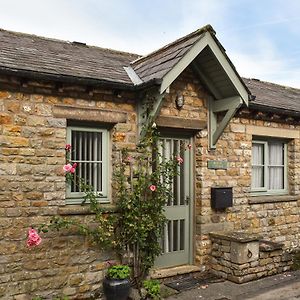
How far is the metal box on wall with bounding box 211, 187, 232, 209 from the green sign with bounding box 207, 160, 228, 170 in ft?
1.39

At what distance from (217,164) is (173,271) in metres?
2.22

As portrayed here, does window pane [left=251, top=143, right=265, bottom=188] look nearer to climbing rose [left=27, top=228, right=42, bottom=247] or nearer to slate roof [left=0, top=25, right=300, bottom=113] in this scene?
slate roof [left=0, top=25, right=300, bottom=113]

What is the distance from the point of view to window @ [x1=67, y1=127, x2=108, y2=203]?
19.8ft

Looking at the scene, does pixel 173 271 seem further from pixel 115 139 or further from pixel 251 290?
pixel 115 139

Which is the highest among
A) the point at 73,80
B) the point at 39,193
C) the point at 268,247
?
the point at 73,80

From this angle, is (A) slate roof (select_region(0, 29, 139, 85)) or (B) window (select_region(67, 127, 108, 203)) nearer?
(A) slate roof (select_region(0, 29, 139, 85))

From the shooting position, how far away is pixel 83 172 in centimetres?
615

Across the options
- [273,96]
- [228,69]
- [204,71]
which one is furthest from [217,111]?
[273,96]

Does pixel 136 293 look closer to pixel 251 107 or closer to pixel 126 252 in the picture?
pixel 126 252

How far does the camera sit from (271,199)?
327 inches

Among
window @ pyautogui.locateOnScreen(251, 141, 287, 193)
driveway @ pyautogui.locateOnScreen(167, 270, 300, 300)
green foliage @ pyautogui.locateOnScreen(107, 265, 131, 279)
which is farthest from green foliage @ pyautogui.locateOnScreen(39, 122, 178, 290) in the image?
window @ pyautogui.locateOnScreen(251, 141, 287, 193)

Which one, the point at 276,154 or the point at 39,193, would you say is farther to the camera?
the point at 276,154

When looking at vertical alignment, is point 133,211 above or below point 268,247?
above

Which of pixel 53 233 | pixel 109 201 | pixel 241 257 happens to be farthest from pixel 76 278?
pixel 241 257
